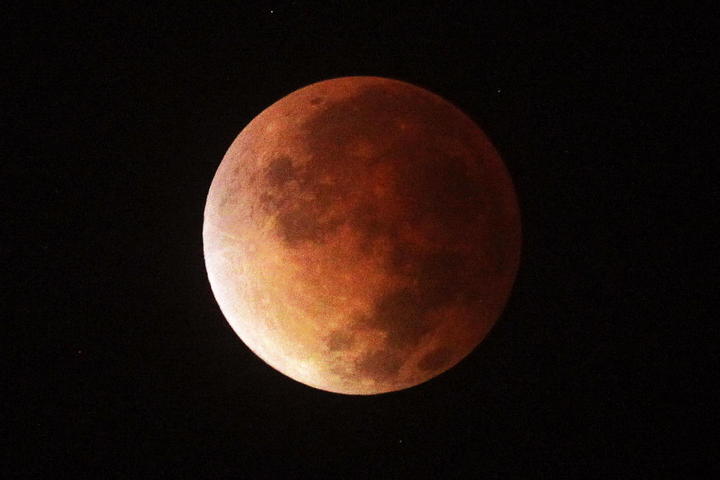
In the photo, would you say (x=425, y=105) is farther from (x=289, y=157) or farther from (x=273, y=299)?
(x=273, y=299)

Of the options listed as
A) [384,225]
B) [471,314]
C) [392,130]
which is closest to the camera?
[384,225]

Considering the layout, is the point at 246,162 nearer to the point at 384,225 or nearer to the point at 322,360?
the point at 384,225

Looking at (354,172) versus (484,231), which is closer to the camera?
(354,172)

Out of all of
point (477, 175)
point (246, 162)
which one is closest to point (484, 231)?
point (477, 175)

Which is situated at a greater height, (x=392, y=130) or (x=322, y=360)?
(x=392, y=130)

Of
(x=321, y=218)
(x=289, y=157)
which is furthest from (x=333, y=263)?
(x=289, y=157)

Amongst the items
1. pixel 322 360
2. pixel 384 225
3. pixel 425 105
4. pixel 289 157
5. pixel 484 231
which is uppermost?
pixel 425 105

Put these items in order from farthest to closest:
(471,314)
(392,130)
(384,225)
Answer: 1. (471,314)
2. (392,130)
3. (384,225)
